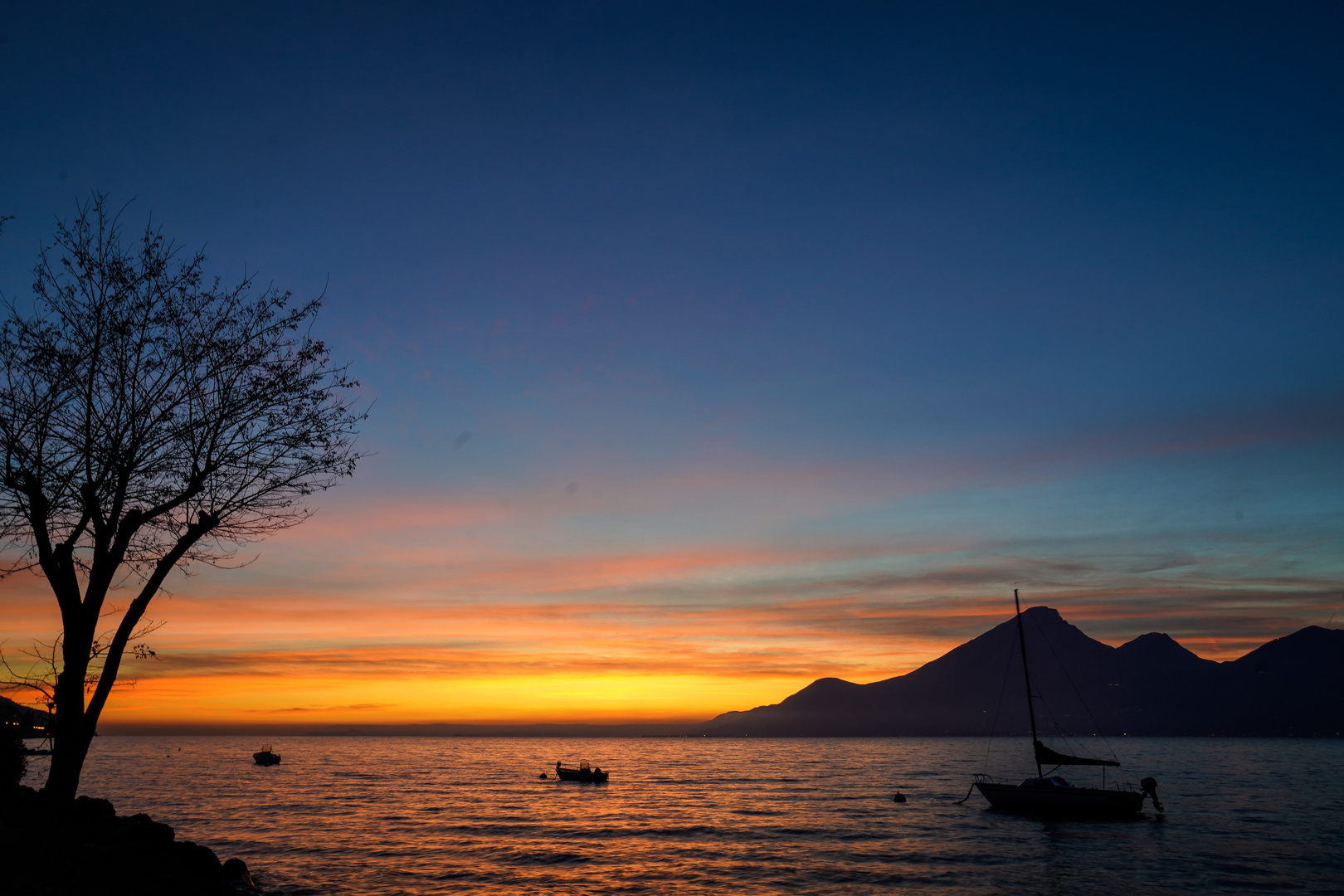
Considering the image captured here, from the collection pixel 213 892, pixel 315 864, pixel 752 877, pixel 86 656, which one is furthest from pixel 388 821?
pixel 86 656

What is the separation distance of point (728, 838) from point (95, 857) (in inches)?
1580

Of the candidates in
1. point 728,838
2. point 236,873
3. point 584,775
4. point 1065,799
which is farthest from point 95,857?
point 584,775

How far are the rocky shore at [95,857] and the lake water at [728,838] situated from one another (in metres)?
6.44

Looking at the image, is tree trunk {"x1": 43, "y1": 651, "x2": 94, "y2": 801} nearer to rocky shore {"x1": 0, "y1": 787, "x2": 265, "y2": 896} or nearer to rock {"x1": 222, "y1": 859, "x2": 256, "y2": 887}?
rocky shore {"x1": 0, "y1": 787, "x2": 265, "y2": 896}

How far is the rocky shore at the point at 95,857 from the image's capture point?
51.4 ft

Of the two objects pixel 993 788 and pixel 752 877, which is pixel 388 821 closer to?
pixel 752 877

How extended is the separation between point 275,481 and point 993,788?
6767cm

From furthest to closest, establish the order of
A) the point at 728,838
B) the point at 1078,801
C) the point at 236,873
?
the point at 1078,801 → the point at 728,838 → the point at 236,873

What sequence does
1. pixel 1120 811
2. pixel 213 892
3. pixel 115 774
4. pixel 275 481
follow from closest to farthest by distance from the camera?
pixel 275 481
pixel 213 892
pixel 1120 811
pixel 115 774

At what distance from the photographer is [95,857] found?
76.6 ft

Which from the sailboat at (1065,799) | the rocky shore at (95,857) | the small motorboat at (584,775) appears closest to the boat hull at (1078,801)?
the sailboat at (1065,799)

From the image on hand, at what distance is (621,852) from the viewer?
47.4m

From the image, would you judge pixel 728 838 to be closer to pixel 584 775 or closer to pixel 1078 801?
pixel 1078 801

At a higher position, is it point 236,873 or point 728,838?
point 236,873
